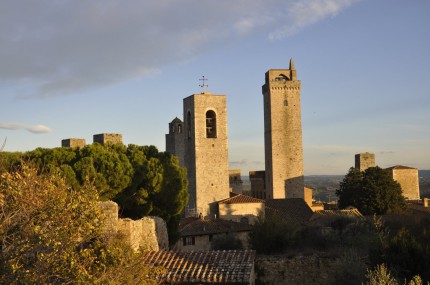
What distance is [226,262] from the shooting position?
10.0 metres

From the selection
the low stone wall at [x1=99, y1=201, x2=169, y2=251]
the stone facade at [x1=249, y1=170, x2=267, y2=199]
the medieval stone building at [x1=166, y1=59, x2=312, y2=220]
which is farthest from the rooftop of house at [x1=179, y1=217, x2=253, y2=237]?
the stone facade at [x1=249, y1=170, x2=267, y2=199]

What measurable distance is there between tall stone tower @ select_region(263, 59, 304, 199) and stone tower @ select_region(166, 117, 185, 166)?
31.0ft

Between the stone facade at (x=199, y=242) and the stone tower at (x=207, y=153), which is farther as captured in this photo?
the stone tower at (x=207, y=153)

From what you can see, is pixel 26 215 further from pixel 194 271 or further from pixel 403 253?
pixel 403 253

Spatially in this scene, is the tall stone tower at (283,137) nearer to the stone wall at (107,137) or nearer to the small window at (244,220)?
the small window at (244,220)

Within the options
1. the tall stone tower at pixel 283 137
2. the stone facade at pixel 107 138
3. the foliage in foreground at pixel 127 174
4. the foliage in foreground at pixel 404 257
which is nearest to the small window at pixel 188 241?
the foliage in foreground at pixel 127 174

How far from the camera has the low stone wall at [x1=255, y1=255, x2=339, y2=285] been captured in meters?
12.4

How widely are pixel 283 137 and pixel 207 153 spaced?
12702 millimetres

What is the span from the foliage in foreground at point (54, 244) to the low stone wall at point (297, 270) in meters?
5.65

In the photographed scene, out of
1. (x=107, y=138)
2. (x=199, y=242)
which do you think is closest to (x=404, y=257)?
(x=199, y=242)

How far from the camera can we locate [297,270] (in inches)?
491

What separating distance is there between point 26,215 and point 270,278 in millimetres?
7511

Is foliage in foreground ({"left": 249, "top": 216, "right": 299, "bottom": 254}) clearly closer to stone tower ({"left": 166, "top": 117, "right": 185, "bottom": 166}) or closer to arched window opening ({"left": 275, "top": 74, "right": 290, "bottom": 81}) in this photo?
arched window opening ({"left": 275, "top": 74, "right": 290, "bottom": 81})

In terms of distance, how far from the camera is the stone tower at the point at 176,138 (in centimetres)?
4721
